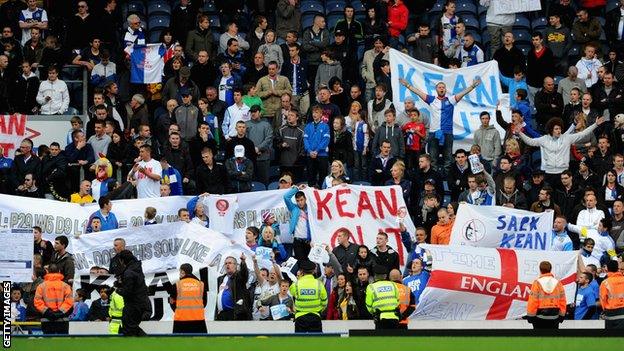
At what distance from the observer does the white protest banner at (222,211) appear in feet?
105

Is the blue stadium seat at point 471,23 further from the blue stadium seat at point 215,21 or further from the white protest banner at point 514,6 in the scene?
the blue stadium seat at point 215,21

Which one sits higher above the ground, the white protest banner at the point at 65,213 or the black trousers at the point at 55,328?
the white protest banner at the point at 65,213

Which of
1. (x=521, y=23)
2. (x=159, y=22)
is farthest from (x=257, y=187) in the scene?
(x=521, y=23)

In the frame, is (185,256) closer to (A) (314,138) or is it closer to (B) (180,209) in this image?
(B) (180,209)

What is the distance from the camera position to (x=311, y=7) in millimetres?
38156

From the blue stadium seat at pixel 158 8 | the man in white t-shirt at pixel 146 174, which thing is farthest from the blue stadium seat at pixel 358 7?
the man in white t-shirt at pixel 146 174

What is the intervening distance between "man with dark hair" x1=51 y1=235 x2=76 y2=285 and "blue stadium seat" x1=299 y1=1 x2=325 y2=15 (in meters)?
9.40

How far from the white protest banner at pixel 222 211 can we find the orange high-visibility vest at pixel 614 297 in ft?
23.1

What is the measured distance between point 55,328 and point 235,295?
10.3ft

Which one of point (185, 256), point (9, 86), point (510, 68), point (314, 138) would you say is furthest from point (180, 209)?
point (510, 68)

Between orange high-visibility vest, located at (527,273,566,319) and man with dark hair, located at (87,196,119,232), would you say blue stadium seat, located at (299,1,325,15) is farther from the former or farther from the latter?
orange high-visibility vest, located at (527,273,566,319)

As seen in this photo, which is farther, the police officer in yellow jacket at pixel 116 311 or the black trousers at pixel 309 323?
the police officer in yellow jacket at pixel 116 311

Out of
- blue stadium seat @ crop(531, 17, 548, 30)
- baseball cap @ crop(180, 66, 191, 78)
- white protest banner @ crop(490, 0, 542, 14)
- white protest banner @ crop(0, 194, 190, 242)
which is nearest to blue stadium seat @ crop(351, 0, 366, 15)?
white protest banner @ crop(490, 0, 542, 14)

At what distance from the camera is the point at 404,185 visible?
32.5m
